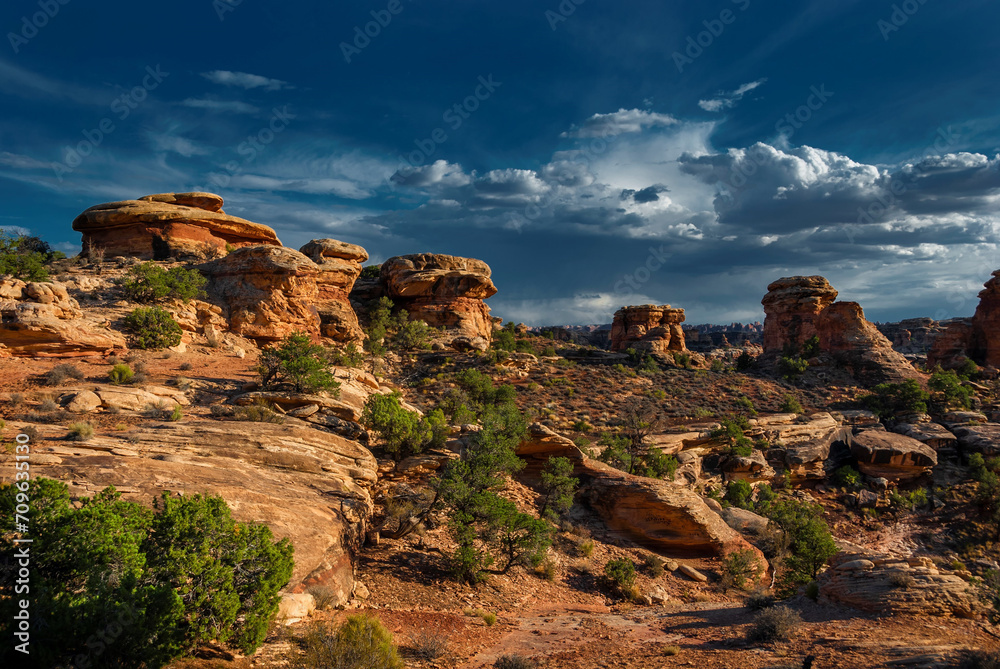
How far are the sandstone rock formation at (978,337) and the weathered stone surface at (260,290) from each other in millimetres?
59862

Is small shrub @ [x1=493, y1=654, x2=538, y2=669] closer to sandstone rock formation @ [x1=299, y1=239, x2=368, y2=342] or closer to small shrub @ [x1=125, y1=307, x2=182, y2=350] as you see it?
small shrub @ [x1=125, y1=307, x2=182, y2=350]

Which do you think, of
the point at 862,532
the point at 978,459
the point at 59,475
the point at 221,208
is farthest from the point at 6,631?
the point at 978,459

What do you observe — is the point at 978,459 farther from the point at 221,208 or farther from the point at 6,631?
the point at 221,208

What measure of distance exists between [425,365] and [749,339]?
129m

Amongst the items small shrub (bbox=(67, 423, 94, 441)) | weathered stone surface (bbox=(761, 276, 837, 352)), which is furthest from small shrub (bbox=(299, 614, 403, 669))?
weathered stone surface (bbox=(761, 276, 837, 352))

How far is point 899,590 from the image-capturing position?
A: 37.4 ft

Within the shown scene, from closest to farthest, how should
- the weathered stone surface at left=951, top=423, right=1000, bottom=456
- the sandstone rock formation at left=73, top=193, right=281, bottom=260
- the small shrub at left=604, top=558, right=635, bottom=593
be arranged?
the small shrub at left=604, top=558, right=635, bottom=593, the weathered stone surface at left=951, top=423, right=1000, bottom=456, the sandstone rock formation at left=73, top=193, right=281, bottom=260

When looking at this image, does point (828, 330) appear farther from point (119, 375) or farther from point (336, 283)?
point (119, 375)

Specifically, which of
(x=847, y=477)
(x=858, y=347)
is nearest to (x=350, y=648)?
(x=847, y=477)

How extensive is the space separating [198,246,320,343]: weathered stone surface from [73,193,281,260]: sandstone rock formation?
340cm

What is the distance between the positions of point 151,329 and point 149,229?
547 inches

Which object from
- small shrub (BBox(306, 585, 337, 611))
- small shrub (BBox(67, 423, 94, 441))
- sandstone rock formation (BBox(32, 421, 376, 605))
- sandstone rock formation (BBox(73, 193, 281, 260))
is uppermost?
sandstone rock formation (BBox(73, 193, 281, 260))

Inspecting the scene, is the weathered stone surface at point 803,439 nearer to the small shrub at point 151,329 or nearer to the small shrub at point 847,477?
the small shrub at point 847,477

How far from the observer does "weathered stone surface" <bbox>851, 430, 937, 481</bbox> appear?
98.6 ft
